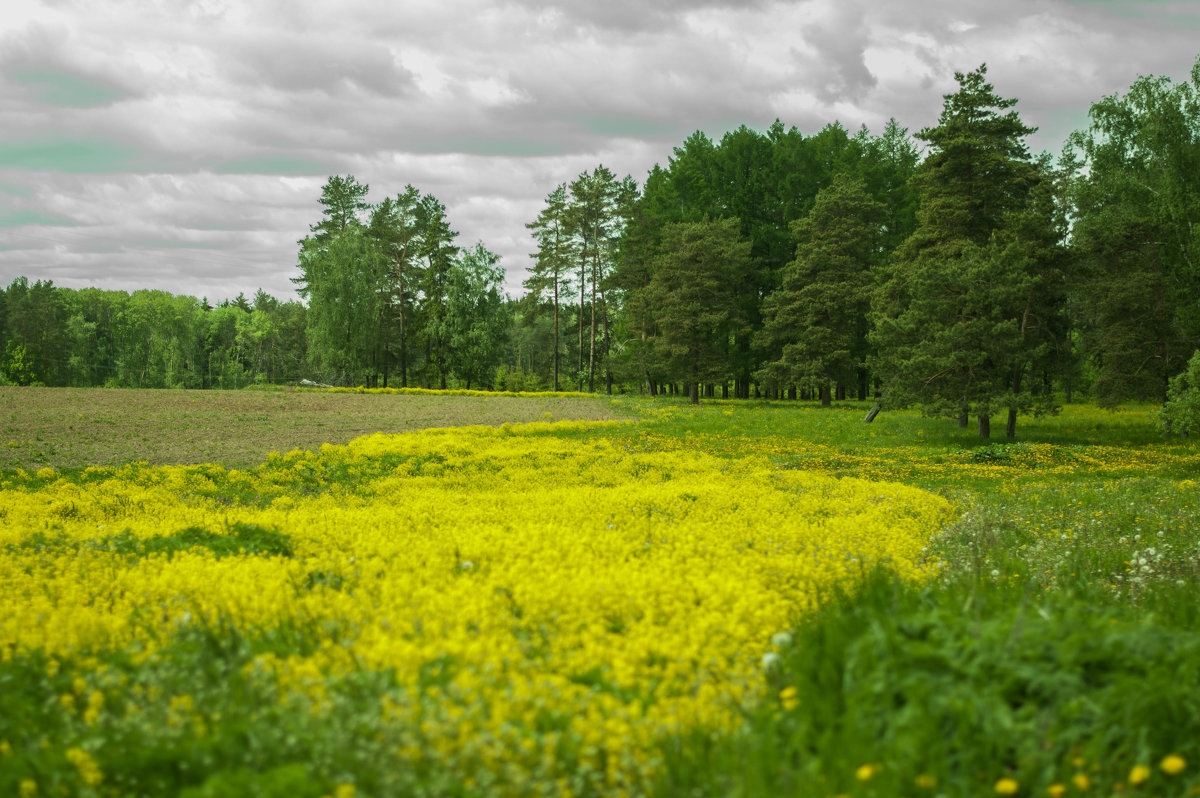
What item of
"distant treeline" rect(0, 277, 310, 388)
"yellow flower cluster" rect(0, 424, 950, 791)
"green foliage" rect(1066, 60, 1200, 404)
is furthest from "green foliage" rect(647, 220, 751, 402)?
"distant treeline" rect(0, 277, 310, 388)

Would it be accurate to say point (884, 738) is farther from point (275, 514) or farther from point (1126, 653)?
point (275, 514)

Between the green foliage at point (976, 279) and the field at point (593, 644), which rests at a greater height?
the green foliage at point (976, 279)

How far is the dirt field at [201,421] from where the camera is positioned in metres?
16.2

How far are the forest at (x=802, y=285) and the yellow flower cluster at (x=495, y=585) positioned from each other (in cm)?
1623

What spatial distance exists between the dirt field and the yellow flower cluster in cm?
394

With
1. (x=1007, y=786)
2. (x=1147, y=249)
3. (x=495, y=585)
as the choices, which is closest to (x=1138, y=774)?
(x=1007, y=786)

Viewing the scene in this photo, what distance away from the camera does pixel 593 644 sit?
4551mm

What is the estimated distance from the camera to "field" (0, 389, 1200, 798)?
3154mm

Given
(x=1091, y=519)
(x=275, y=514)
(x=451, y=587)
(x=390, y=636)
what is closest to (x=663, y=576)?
(x=451, y=587)

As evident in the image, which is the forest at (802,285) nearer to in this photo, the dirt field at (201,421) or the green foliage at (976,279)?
the green foliage at (976,279)

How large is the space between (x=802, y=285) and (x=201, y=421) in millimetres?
35532

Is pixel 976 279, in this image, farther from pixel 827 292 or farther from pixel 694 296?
pixel 694 296

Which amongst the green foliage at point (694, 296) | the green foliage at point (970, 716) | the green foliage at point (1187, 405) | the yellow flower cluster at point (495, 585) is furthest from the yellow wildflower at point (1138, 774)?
the green foliage at point (694, 296)

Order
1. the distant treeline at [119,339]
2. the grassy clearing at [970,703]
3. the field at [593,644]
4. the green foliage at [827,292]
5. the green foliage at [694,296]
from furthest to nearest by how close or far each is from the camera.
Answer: the distant treeline at [119,339] → the green foliage at [694,296] → the green foliage at [827,292] → the field at [593,644] → the grassy clearing at [970,703]
